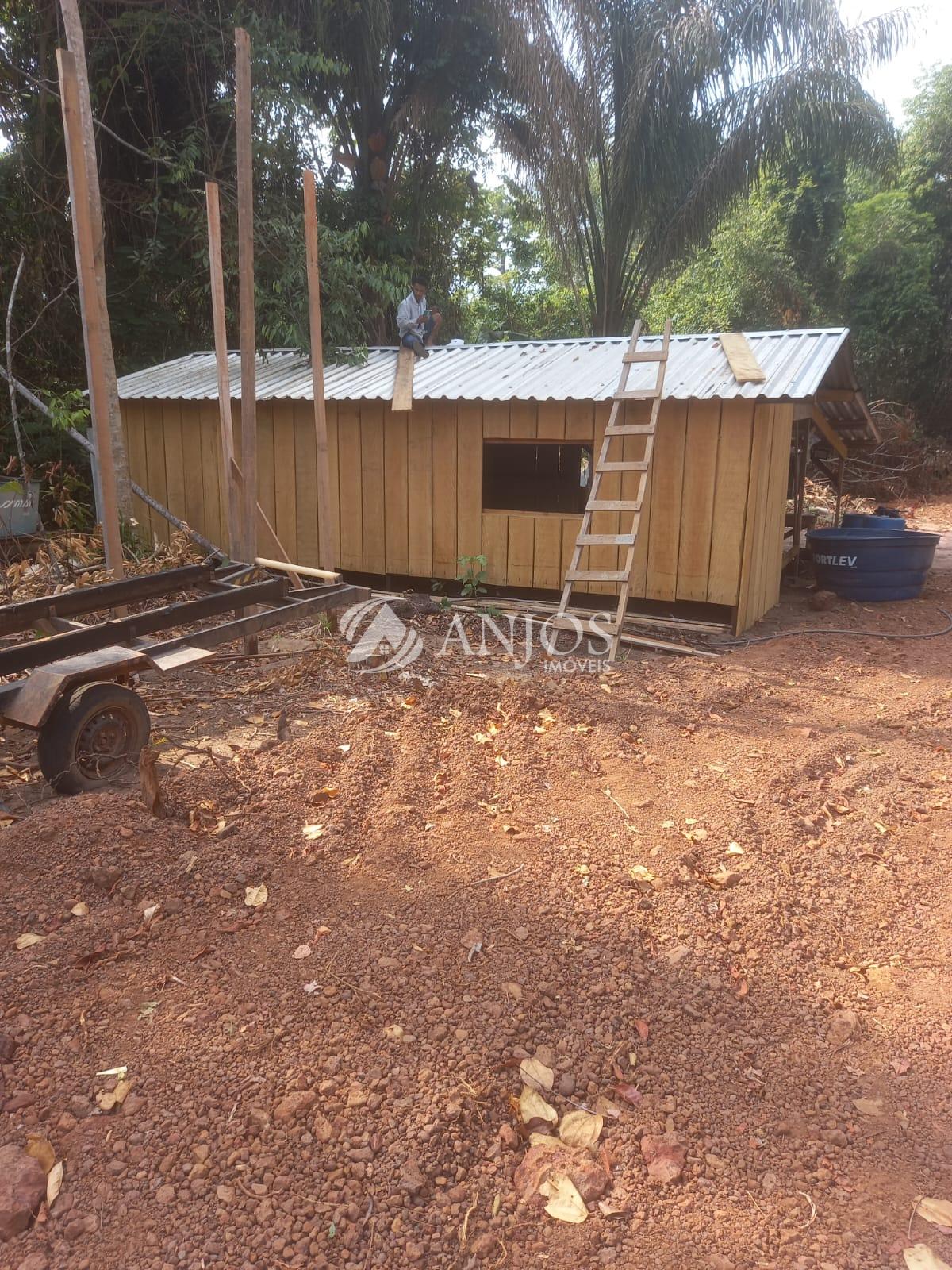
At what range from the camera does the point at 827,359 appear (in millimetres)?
8016

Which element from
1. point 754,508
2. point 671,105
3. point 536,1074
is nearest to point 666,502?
point 754,508

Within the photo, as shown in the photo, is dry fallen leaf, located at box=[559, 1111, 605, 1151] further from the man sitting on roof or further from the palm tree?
the palm tree

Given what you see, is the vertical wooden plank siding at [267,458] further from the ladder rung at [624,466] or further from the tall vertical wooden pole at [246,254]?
the ladder rung at [624,466]

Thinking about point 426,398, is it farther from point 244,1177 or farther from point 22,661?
point 244,1177

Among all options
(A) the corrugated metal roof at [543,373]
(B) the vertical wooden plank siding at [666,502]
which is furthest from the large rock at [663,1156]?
(B) the vertical wooden plank siding at [666,502]

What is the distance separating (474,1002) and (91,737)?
2447mm

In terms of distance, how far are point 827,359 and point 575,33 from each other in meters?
10.7

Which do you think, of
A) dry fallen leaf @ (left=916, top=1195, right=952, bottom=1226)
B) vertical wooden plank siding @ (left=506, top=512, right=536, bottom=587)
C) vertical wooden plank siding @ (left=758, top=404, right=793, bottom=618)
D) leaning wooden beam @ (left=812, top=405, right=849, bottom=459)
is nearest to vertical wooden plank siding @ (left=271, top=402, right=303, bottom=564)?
vertical wooden plank siding @ (left=506, top=512, right=536, bottom=587)

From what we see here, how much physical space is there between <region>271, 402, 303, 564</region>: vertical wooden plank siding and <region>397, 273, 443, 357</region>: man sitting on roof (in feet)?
6.30

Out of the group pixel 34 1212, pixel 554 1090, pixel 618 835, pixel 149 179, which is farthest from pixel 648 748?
pixel 149 179

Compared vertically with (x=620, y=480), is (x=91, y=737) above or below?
below

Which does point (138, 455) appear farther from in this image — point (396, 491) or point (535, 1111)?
point (535, 1111)

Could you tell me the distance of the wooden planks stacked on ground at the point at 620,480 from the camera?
7645 millimetres

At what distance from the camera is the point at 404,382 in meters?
9.62
